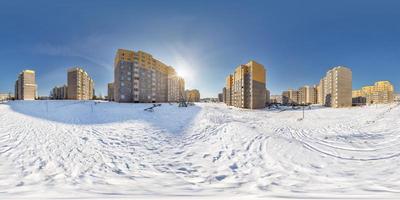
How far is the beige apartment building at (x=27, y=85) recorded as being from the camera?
2687 inches

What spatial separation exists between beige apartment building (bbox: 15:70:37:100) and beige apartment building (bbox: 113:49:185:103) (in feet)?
134

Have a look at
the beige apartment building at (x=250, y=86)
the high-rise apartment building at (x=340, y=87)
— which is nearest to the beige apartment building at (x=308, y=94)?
the high-rise apartment building at (x=340, y=87)

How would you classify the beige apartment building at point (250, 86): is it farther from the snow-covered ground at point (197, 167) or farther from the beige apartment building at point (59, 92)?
the beige apartment building at point (59, 92)

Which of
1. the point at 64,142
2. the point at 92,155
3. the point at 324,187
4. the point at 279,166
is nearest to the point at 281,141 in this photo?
the point at 279,166

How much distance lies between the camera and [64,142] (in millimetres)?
9953

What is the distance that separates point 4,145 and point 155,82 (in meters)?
49.6

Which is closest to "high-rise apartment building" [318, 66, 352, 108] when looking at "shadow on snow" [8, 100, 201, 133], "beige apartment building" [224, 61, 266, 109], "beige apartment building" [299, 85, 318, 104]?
"beige apartment building" [224, 61, 266, 109]

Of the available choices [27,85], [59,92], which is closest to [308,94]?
[59,92]

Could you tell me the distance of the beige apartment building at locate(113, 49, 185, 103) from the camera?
157 feet

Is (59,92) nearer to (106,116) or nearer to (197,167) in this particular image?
(106,116)

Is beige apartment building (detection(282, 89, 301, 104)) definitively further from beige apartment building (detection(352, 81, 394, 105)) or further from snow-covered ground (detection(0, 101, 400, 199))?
snow-covered ground (detection(0, 101, 400, 199))

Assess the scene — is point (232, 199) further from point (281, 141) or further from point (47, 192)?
point (281, 141)

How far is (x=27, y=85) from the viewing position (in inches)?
2714

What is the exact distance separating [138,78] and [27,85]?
1894 inches
